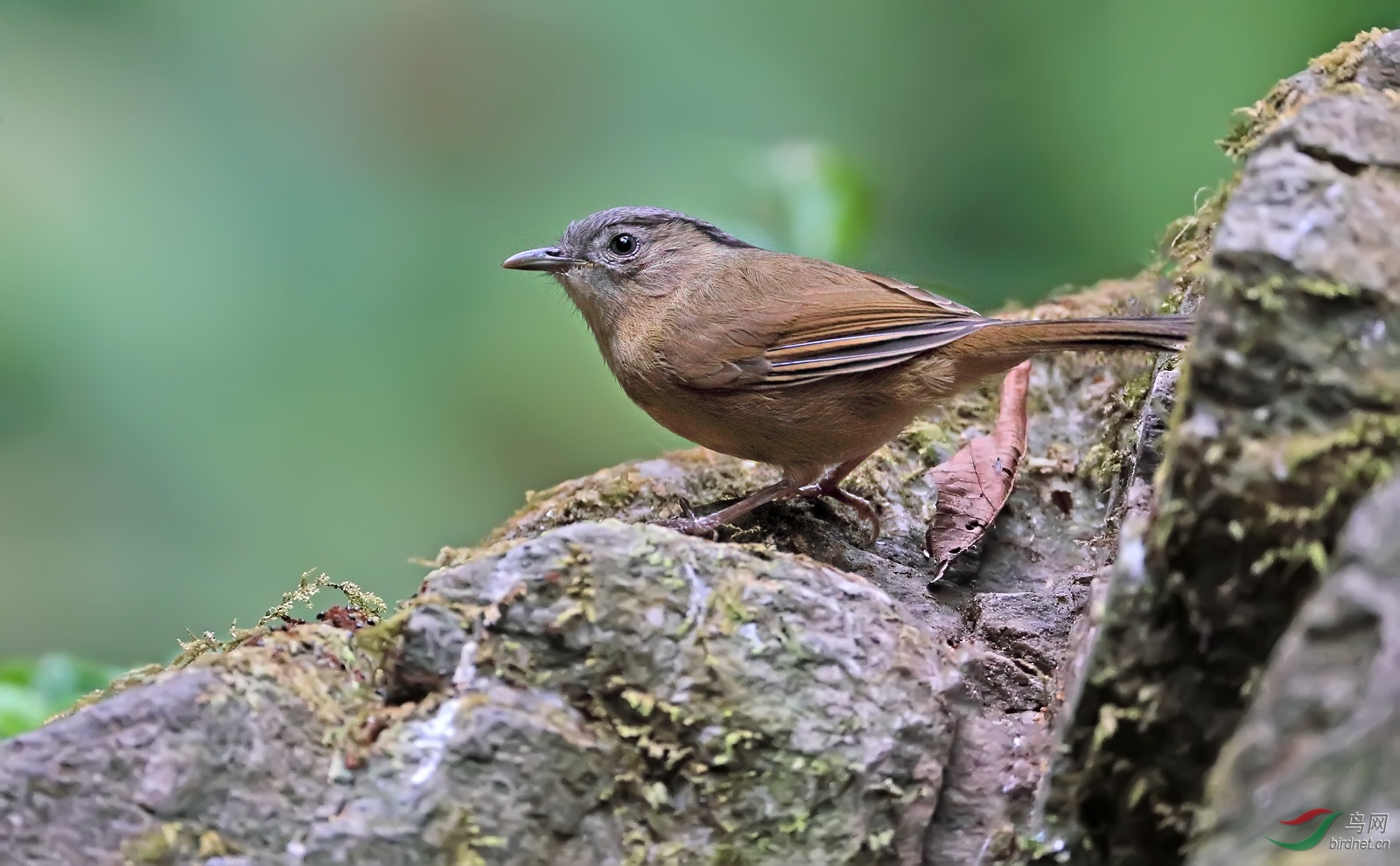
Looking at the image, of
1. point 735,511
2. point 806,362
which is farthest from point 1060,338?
point 735,511

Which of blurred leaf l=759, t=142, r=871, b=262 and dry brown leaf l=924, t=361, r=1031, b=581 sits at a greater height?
blurred leaf l=759, t=142, r=871, b=262

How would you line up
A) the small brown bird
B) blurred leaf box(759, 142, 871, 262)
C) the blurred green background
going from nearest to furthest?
the small brown bird, blurred leaf box(759, 142, 871, 262), the blurred green background

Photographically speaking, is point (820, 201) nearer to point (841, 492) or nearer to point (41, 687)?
point (841, 492)

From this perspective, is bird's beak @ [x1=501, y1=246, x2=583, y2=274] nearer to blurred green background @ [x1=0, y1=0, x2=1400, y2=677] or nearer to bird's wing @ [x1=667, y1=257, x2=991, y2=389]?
bird's wing @ [x1=667, y1=257, x2=991, y2=389]

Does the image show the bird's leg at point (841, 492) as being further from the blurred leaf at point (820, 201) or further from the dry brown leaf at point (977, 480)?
the blurred leaf at point (820, 201)

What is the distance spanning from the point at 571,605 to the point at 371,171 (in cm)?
532

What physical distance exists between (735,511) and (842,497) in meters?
0.47

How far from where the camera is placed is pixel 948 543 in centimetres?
368

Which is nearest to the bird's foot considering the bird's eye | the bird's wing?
the bird's wing

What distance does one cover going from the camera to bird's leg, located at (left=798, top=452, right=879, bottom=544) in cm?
397

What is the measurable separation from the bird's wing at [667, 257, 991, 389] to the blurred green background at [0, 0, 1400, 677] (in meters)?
1.76

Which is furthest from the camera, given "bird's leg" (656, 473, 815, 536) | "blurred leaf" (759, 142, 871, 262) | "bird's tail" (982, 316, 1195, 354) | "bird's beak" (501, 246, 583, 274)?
"blurred leaf" (759, 142, 871, 262)

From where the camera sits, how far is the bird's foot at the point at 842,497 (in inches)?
155

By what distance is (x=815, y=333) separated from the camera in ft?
13.1
